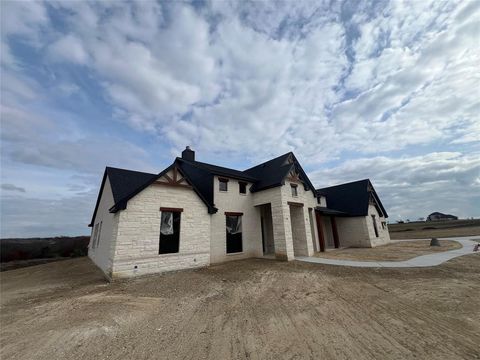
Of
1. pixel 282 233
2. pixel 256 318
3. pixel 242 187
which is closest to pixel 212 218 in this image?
pixel 242 187

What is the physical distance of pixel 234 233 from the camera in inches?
591

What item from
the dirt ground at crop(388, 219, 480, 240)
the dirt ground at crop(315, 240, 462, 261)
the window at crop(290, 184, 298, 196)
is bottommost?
the dirt ground at crop(315, 240, 462, 261)

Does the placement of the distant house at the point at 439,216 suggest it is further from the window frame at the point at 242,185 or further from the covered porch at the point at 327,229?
the window frame at the point at 242,185

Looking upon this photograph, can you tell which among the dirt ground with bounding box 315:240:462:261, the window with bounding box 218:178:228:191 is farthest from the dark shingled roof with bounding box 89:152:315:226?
the dirt ground with bounding box 315:240:462:261

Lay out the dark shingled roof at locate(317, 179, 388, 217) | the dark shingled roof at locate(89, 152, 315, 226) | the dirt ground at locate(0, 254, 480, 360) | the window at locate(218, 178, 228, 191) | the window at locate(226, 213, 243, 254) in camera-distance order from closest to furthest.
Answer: the dirt ground at locate(0, 254, 480, 360) < the dark shingled roof at locate(89, 152, 315, 226) < the window at locate(226, 213, 243, 254) < the window at locate(218, 178, 228, 191) < the dark shingled roof at locate(317, 179, 388, 217)

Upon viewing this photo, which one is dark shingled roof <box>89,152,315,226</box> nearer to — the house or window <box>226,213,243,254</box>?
the house

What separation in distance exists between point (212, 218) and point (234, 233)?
2.28 m

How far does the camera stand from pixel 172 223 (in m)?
11.6

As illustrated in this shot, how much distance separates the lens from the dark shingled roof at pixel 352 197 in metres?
20.9

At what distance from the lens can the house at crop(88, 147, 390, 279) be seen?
33.6 feet

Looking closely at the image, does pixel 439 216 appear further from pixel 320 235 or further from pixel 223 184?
pixel 223 184

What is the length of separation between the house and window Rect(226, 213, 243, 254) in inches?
2.7

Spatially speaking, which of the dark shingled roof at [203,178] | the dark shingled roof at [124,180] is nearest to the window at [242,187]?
the dark shingled roof at [203,178]

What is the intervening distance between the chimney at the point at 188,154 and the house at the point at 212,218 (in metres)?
0.05
